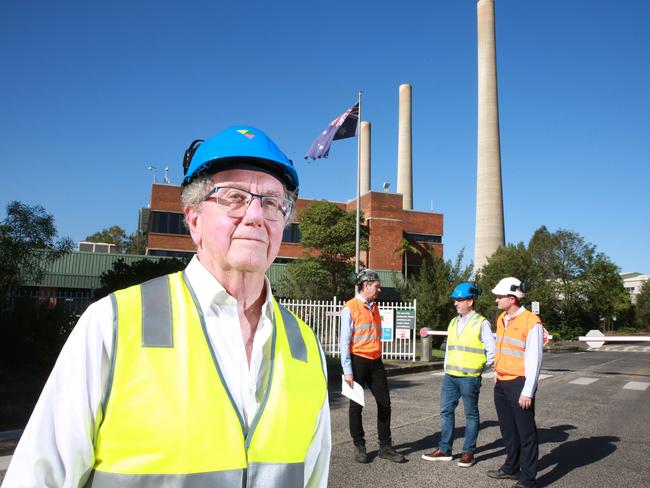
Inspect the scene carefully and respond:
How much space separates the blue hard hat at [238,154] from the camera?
70.0 inches

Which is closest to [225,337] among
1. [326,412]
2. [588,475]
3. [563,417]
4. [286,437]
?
[286,437]

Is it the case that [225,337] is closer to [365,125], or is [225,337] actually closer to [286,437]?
[286,437]

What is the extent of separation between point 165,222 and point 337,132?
1111 inches

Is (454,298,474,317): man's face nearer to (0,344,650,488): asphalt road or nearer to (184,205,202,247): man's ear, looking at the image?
(0,344,650,488): asphalt road

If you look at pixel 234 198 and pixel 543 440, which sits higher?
pixel 234 198

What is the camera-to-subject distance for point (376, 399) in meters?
6.69

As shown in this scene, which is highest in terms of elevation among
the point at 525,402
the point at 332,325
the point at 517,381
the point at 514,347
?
the point at 514,347

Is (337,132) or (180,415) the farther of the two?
(337,132)

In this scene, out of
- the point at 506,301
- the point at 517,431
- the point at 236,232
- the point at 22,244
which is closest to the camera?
the point at 236,232

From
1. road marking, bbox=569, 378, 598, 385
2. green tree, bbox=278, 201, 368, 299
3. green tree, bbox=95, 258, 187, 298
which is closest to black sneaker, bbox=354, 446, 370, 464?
road marking, bbox=569, 378, 598, 385

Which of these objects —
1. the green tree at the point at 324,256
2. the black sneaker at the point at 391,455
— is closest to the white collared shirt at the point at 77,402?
the black sneaker at the point at 391,455

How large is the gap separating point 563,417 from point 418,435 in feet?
11.1

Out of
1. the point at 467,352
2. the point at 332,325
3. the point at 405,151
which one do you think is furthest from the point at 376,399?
the point at 405,151

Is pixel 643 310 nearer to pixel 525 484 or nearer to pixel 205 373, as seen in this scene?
pixel 525 484
